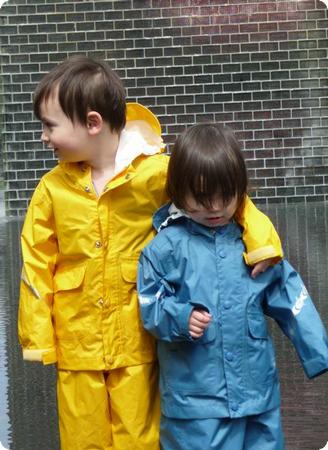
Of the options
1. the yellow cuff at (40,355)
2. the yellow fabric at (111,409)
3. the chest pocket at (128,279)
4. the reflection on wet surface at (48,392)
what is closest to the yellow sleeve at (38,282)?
the yellow cuff at (40,355)

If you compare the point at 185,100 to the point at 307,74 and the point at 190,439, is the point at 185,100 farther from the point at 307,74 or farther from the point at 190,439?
the point at 190,439

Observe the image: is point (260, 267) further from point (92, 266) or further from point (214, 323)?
point (92, 266)

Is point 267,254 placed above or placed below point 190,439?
above

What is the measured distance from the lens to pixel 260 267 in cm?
358

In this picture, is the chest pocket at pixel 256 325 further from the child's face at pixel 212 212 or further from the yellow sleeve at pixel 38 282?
the yellow sleeve at pixel 38 282

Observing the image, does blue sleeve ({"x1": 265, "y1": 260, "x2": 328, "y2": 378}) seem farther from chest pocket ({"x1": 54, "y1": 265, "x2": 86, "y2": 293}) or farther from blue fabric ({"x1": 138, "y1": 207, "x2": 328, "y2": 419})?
chest pocket ({"x1": 54, "y1": 265, "x2": 86, "y2": 293})

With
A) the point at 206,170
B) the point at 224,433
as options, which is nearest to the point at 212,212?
the point at 206,170

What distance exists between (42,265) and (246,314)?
0.67 m

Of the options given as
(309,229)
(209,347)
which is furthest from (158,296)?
(309,229)

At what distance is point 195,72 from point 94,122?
35.0ft

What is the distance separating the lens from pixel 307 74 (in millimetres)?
14359

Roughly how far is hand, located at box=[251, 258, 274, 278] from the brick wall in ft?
34.6

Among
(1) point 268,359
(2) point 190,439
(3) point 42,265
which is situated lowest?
(2) point 190,439

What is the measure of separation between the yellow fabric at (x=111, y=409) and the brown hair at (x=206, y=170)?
22.8 inches
